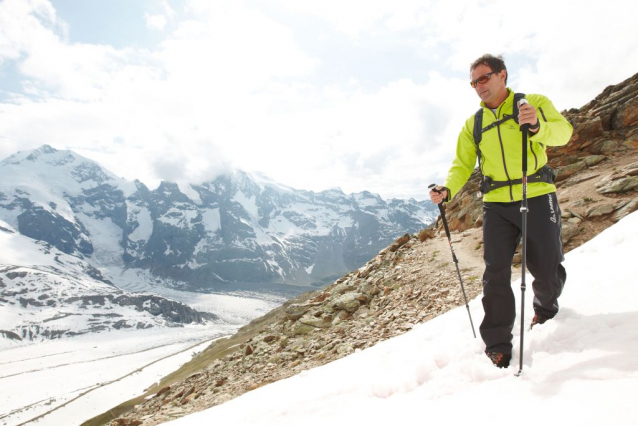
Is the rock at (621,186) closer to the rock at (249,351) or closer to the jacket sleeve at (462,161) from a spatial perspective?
the jacket sleeve at (462,161)

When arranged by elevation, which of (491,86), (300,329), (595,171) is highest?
(595,171)

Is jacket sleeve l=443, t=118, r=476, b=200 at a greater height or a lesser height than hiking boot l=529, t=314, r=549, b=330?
greater

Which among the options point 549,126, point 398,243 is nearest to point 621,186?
point 398,243

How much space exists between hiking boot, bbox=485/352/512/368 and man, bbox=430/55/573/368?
0.12m

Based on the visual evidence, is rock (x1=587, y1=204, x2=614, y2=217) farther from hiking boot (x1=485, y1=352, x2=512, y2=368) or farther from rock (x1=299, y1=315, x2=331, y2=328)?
hiking boot (x1=485, y1=352, x2=512, y2=368)

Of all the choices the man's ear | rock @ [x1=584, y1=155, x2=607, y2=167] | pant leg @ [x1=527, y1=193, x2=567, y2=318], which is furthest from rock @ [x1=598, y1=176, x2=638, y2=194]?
the man's ear

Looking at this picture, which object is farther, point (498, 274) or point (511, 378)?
point (498, 274)

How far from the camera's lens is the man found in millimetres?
4426

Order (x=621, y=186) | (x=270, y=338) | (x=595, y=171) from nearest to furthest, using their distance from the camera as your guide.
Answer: (x=621, y=186) → (x=270, y=338) → (x=595, y=171)

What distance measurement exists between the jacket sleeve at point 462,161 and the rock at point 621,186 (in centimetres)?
1513

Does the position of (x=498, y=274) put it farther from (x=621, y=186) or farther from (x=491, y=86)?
(x=621, y=186)

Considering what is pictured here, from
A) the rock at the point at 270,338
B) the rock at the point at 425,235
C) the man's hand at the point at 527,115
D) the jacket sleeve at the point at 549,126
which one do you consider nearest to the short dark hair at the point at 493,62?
the jacket sleeve at the point at 549,126

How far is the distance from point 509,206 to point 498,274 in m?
Answer: 0.95

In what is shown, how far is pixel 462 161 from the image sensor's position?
17.6 feet
